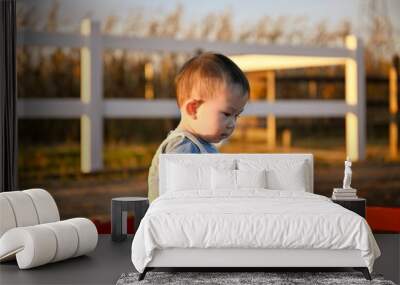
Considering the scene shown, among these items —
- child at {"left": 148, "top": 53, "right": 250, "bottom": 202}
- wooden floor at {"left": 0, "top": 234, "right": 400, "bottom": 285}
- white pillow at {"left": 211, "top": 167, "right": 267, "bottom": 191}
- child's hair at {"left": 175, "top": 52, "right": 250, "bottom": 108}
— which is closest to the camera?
wooden floor at {"left": 0, "top": 234, "right": 400, "bottom": 285}

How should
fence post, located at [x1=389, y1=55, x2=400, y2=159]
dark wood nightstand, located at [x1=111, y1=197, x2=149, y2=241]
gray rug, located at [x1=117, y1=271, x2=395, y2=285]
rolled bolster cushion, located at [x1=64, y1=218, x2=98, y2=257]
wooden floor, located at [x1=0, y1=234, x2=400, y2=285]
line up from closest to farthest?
gray rug, located at [x1=117, y1=271, x2=395, y2=285] < wooden floor, located at [x1=0, y1=234, x2=400, y2=285] < rolled bolster cushion, located at [x1=64, y1=218, x2=98, y2=257] < dark wood nightstand, located at [x1=111, y1=197, x2=149, y2=241] < fence post, located at [x1=389, y1=55, x2=400, y2=159]

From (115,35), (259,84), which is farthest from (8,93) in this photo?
(259,84)

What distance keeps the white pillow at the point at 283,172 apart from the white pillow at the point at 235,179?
12 cm

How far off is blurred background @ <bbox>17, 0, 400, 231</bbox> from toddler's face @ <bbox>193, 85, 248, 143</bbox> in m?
0.34

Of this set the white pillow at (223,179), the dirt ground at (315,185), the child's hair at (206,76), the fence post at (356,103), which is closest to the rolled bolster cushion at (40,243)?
the white pillow at (223,179)

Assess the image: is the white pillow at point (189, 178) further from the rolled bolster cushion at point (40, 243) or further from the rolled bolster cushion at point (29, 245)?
the rolled bolster cushion at point (29, 245)

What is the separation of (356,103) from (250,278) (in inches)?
152

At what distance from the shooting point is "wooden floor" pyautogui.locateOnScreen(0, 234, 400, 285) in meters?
4.67

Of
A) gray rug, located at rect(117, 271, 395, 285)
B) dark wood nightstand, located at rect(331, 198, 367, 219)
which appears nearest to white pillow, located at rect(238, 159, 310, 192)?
dark wood nightstand, located at rect(331, 198, 367, 219)

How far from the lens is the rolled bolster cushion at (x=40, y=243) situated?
490 centimetres

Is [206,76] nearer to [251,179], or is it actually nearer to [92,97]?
[92,97]

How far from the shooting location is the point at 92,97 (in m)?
7.73

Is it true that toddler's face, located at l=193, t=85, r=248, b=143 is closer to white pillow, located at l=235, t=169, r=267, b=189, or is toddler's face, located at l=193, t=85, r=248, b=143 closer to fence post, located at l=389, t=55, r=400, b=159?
white pillow, located at l=235, t=169, r=267, b=189

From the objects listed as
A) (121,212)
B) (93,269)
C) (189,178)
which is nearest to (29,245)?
(93,269)
